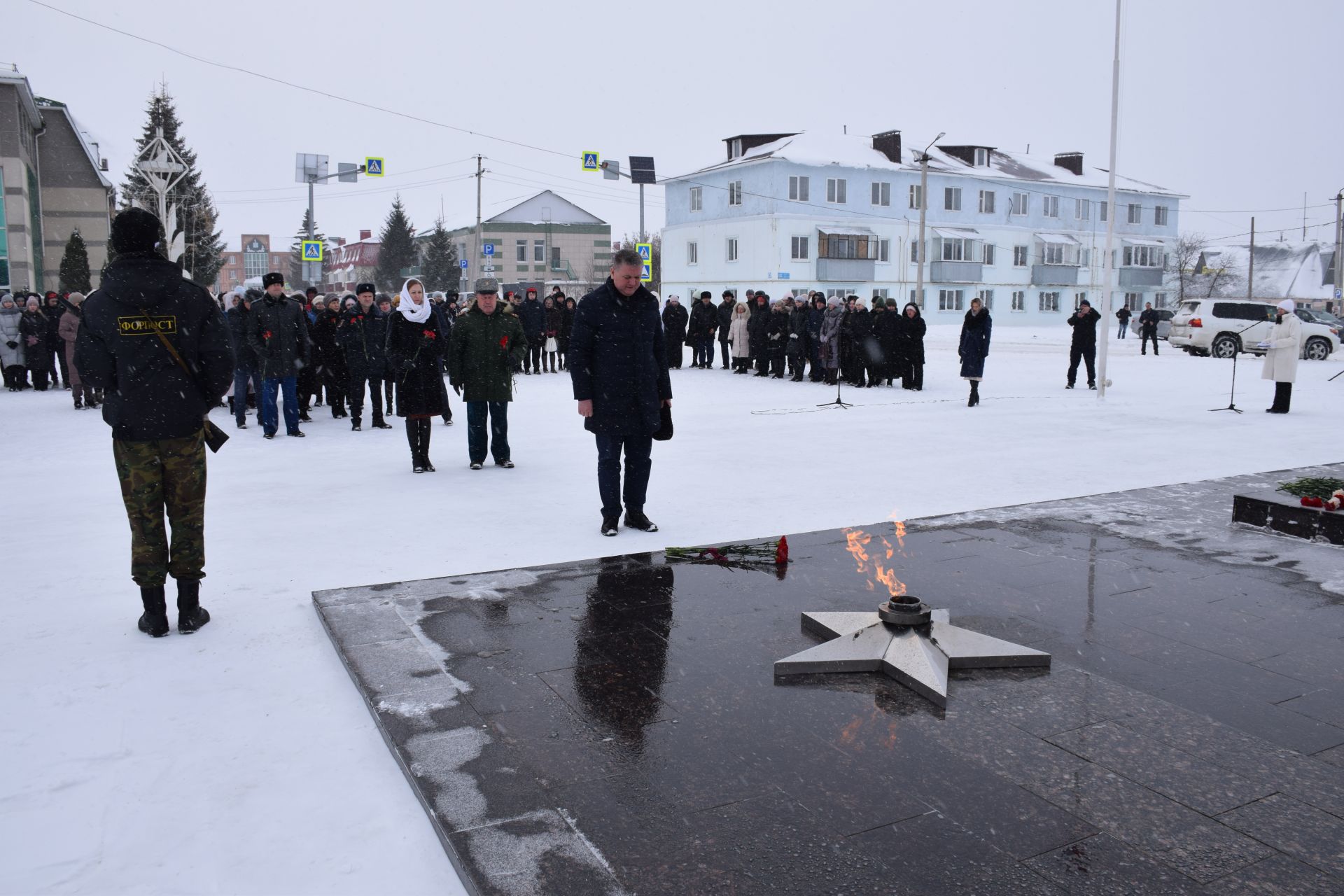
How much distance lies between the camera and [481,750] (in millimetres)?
3328

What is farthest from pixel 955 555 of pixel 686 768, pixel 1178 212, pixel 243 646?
pixel 1178 212

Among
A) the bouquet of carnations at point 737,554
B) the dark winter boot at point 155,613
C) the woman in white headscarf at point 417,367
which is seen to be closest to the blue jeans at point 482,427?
the woman in white headscarf at point 417,367

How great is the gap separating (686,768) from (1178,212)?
66.0 meters

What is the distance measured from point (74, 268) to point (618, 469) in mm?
31454

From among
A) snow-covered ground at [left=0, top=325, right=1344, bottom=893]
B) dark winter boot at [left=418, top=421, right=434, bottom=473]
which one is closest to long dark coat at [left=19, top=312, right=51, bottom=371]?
snow-covered ground at [left=0, top=325, right=1344, bottom=893]

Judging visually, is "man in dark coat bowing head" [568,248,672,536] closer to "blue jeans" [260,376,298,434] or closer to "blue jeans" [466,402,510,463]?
"blue jeans" [466,402,510,463]

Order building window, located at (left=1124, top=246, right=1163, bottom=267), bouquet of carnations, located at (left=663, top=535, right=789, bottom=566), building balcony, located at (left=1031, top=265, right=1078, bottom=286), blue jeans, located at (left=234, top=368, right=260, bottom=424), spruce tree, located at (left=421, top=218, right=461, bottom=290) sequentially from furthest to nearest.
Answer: spruce tree, located at (left=421, top=218, right=461, bottom=290) < building window, located at (left=1124, top=246, right=1163, bottom=267) < building balcony, located at (left=1031, top=265, right=1078, bottom=286) < blue jeans, located at (left=234, top=368, right=260, bottom=424) < bouquet of carnations, located at (left=663, top=535, right=789, bottom=566)

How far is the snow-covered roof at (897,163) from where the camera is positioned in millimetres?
49062

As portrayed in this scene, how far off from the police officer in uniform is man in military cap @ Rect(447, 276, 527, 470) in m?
4.36

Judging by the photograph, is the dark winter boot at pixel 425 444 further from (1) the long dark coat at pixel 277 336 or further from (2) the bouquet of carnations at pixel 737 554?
(2) the bouquet of carnations at pixel 737 554

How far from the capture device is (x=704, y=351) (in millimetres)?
23922

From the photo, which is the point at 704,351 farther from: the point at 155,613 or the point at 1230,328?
the point at 155,613

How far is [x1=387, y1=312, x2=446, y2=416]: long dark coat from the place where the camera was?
30.5 feet

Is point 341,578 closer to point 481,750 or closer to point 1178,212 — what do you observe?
point 481,750
